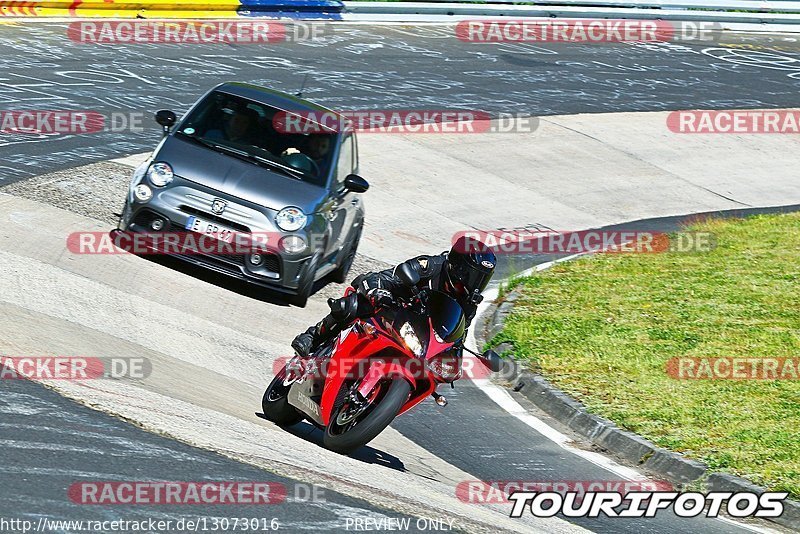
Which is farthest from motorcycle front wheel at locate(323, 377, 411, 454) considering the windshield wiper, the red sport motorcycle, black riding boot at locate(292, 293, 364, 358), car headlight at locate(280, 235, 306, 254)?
the windshield wiper

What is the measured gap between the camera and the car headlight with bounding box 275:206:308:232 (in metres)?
11.2

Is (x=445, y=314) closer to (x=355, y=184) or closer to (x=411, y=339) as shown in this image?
(x=411, y=339)

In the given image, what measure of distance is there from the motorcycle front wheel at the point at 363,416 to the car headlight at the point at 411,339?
0.83ft

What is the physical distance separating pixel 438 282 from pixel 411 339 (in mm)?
407

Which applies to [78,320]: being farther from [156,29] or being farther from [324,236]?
[156,29]

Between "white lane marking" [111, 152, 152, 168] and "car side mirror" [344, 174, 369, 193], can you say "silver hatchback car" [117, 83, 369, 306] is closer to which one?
"car side mirror" [344, 174, 369, 193]

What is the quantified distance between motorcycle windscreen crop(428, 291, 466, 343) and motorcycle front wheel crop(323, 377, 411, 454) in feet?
1.63

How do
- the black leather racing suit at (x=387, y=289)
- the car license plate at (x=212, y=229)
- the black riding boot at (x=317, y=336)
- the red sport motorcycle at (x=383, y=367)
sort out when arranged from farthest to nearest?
the car license plate at (x=212, y=229)
the black riding boot at (x=317, y=336)
the black leather racing suit at (x=387, y=289)
the red sport motorcycle at (x=383, y=367)

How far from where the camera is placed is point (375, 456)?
26.5 feet

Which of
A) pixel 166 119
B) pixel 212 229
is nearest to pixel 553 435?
pixel 212 229

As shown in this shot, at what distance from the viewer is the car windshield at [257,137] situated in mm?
11898

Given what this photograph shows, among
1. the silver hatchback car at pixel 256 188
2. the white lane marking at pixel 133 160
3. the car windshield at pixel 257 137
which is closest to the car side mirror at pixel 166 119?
the silver hatchback car at pixel 256 188

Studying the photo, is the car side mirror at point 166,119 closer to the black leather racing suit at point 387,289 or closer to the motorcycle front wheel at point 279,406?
the motorcycle front wheel at point 279,406

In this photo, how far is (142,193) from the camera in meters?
11.3
